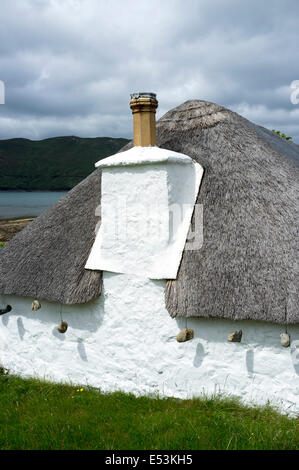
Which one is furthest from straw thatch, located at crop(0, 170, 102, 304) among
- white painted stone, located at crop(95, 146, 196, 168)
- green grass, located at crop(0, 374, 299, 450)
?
green grass, located at crop(0, 374, 299, 450)

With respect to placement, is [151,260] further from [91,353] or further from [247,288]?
[91,353]

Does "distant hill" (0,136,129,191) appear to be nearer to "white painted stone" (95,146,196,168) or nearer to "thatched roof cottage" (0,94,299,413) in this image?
"thatched roof cottage" (0,94,299,413)

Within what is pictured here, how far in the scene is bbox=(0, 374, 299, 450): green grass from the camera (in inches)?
154

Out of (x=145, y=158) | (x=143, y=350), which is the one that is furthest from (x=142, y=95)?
(x=143, y=350)

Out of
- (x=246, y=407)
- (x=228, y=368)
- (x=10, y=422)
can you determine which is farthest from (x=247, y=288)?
(x=10, y=422)

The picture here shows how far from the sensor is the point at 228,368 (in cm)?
484

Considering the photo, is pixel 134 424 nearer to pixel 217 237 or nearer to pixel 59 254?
pixel 217 237

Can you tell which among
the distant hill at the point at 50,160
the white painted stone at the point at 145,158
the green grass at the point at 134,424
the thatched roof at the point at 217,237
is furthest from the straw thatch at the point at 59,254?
the distant hill at the point at 50,160

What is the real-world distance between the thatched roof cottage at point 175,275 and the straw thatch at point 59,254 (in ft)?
0.07

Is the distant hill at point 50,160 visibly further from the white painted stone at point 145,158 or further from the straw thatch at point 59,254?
the white painted stone at point 145,158

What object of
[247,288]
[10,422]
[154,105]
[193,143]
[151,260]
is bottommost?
[10,422]

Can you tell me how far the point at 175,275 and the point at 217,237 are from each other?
76 centimetres

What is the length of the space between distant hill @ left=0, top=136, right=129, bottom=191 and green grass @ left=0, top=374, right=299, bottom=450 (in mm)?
116251

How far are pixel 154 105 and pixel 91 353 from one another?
148 inches
